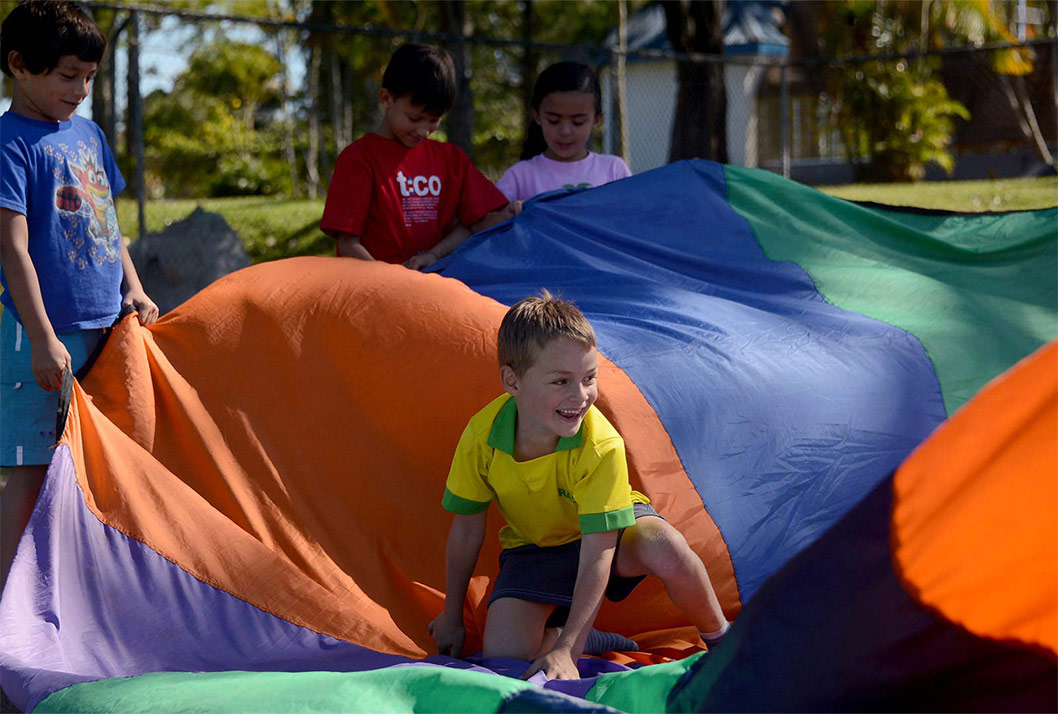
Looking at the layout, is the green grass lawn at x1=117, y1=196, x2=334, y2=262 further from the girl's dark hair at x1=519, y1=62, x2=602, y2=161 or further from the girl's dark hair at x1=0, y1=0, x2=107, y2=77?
the girl's dark hair at x1=0, y1=0, x2=107, y2=77

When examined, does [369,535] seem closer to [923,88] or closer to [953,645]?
[953,645]

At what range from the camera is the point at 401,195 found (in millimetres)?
3412

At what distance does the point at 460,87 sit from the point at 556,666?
580 centimetres

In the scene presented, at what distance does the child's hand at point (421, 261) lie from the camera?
3.29 m

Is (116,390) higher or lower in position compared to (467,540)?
higher

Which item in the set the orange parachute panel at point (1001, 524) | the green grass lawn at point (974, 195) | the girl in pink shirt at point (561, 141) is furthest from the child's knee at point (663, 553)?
the green grass lawn at point (974, 195)

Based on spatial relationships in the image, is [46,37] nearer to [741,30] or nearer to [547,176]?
[547,176]

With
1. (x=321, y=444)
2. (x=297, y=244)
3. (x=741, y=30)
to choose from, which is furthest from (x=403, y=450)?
(x=741, y=30)

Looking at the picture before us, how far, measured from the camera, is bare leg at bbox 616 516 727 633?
214cm

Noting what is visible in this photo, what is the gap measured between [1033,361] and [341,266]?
193 cm

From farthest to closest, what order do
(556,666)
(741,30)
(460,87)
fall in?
(741,30)
(460,87)
(556,666)

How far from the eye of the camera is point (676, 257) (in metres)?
3.30

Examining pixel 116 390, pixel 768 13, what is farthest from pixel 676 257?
pixel 768 13

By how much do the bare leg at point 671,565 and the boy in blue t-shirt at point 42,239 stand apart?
1.33 metres
